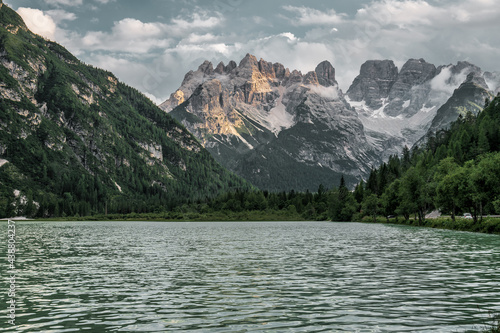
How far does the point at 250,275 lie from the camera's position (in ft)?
150

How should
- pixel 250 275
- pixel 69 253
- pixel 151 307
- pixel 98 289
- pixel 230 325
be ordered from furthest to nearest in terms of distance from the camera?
pixel 69 253, pixel 250 275, pixel 98 289, pixel 151 307, pixel 230 325

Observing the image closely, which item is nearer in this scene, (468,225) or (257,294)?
(257,294)

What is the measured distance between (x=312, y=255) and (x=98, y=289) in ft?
114

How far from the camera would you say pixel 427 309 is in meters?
29.4

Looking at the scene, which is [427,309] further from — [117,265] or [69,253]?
[69,253]

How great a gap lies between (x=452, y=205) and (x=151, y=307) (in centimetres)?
13575

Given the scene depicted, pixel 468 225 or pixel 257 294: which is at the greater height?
pixel 257 294

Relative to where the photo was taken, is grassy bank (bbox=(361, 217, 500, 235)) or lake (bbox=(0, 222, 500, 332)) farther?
grassy bank (bbox=(361, 217, 500, 235))

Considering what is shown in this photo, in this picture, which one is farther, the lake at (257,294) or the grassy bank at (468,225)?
the grassy bank at (468,225)

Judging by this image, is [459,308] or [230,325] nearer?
[230,325]

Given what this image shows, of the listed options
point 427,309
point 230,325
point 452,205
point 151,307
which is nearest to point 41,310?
point 151,307

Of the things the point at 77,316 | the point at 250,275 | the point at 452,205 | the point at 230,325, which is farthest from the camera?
the point at 452,205

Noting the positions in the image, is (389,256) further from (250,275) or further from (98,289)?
(98,289)

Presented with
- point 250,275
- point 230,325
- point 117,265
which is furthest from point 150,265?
point 230,325
